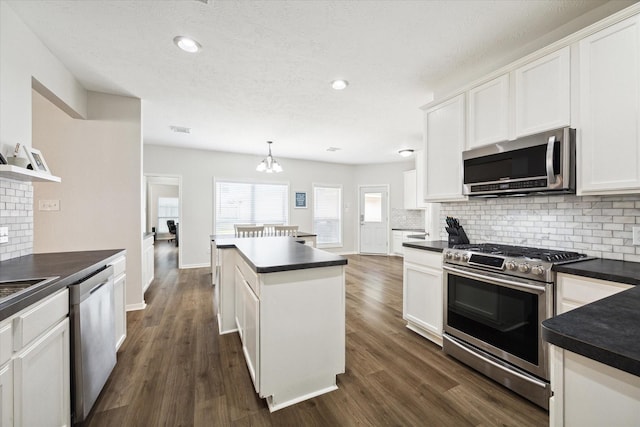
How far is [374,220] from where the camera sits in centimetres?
736

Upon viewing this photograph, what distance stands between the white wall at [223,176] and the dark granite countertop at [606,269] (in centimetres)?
543

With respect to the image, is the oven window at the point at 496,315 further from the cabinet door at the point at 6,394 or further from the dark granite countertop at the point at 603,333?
the cabinet door at the point at 6,394

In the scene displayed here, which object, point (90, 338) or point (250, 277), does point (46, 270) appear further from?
point (250, 277)

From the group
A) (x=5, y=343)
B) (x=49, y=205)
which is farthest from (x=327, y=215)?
(x=5, y=343)

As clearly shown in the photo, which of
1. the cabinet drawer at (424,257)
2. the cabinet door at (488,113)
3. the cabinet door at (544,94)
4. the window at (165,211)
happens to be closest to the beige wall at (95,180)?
the cabinet drawer at (424,257)

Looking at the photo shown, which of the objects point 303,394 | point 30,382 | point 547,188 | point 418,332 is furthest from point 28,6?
point 418,332

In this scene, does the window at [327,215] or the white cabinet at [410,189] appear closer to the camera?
the white cabinet at [410,189]

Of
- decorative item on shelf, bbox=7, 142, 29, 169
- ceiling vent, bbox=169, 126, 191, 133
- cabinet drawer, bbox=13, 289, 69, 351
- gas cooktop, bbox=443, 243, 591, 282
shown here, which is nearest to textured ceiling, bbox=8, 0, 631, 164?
ceiling vent, bbox=169, 126, 191, 133

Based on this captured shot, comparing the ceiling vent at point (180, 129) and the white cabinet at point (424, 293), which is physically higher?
the ceiling vent at point (180, 129)

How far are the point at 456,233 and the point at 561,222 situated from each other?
0.79m

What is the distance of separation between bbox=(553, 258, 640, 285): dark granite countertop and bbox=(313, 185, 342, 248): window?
18.7ft

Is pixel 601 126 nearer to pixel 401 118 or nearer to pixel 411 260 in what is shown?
pixel 411 260

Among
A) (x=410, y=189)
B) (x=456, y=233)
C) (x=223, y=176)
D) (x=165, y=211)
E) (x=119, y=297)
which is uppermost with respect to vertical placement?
(x=223, y=176)

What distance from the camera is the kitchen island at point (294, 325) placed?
1.58m
